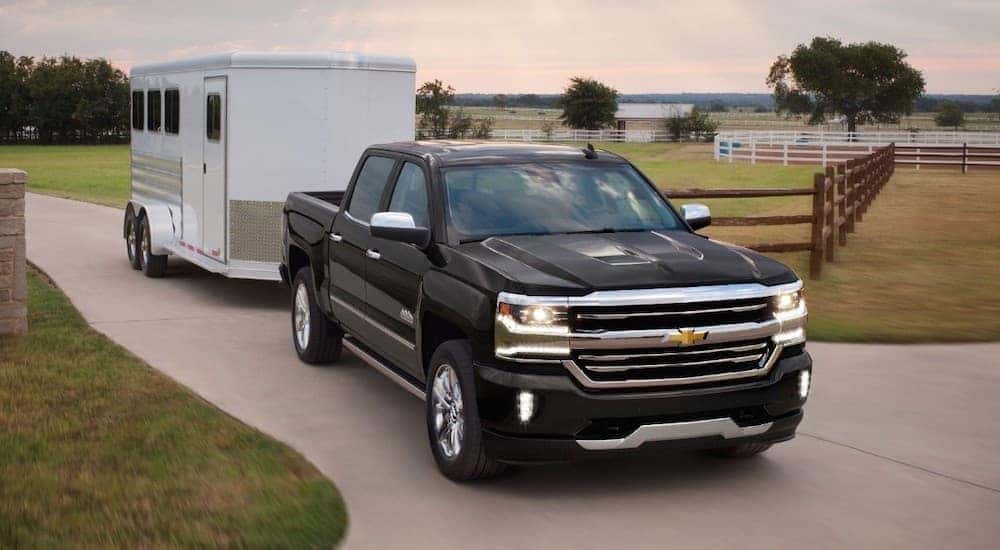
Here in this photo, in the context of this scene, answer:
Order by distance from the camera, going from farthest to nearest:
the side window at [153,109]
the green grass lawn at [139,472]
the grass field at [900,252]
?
the side window at [153,109] → the grass field at [900,252] → the green grass lawn at [139,472]

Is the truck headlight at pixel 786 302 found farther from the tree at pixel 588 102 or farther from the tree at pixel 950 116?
the tree at pixel 950 116

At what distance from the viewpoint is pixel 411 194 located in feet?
27.8

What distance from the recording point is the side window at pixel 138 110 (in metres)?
17.1

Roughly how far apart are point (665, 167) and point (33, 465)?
49394 millimetres

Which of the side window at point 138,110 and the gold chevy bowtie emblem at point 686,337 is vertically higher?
the side window at point 138,110

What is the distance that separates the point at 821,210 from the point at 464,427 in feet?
36.8

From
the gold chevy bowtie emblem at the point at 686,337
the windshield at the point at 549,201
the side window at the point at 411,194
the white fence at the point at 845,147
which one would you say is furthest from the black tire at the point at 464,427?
the white fence at the point at 845,147

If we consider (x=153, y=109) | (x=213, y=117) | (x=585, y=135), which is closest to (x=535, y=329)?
(x=213, y=117)

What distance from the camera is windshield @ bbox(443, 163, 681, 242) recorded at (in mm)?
7855

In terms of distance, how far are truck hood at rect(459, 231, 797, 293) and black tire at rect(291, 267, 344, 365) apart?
297cm

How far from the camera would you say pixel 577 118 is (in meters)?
120

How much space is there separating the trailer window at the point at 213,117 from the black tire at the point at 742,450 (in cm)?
756

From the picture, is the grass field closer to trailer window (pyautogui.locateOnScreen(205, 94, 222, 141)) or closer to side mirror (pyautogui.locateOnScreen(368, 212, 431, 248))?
side mirror (pyautogui.locateOnScreen(368, 212, 431, 248))

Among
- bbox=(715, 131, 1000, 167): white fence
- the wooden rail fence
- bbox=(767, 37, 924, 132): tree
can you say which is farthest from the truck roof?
bbox=(767, 37, 924, 132): tree
